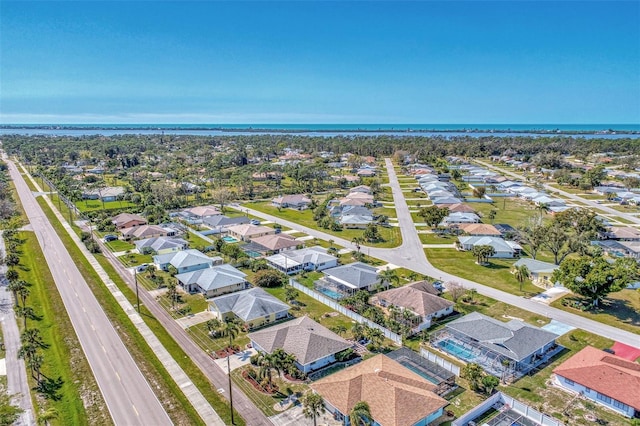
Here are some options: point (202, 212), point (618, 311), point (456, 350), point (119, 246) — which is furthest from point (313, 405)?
point (202, 212)

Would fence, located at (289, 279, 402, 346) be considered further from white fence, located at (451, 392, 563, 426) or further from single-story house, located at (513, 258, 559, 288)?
single-story house, located at (513, 258, 559, 288)

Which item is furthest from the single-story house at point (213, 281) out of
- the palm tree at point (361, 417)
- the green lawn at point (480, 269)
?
the green lawn at point (480, 269)

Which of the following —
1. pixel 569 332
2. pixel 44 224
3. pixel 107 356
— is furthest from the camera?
pixel 44 224

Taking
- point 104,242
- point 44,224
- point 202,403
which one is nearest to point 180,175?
point 44,224

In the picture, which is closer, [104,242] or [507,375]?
[507,375]

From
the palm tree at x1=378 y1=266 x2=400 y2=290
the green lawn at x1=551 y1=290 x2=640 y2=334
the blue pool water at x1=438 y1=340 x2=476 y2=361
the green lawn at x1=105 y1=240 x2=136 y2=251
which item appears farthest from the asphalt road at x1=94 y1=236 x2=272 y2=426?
the green lawn at x1=551 y1=290 x2=640 y2=334

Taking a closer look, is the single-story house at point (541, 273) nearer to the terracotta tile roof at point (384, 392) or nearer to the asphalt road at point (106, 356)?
the terracotta tile roof at point (384, 392)

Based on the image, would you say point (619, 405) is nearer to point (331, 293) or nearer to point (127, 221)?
point (331, 293)

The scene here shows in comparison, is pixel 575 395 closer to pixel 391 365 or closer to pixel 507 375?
pixel 507 375
